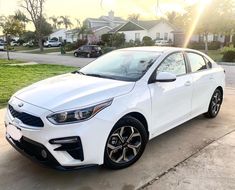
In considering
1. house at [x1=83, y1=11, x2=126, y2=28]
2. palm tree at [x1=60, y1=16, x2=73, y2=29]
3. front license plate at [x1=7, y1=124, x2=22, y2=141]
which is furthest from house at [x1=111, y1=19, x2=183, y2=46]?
front license plate at [x1=7, y1=124, x2=22, y2=141]

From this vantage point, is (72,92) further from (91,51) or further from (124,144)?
(91,51)

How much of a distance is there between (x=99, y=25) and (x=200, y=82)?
55847mm

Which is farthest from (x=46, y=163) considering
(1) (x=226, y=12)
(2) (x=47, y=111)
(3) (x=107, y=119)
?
(1) (x=226, y=12)

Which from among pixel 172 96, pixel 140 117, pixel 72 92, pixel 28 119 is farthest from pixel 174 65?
pixel 28 119

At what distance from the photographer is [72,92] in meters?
3.59

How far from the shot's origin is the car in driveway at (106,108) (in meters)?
3.22

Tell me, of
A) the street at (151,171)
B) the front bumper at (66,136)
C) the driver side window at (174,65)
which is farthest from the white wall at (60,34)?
the front bumper at (66,136)

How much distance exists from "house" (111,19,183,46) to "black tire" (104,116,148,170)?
45070mm

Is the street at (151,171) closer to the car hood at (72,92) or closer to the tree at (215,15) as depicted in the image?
the car hood at (72,92)

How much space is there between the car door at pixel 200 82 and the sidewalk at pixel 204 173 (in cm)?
95

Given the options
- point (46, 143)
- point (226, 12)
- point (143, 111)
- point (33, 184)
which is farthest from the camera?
point (226, 12)

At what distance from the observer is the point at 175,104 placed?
4488 millimetres

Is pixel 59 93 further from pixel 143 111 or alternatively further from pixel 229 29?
pixel 229 29

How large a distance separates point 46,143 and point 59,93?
0.68 meters
